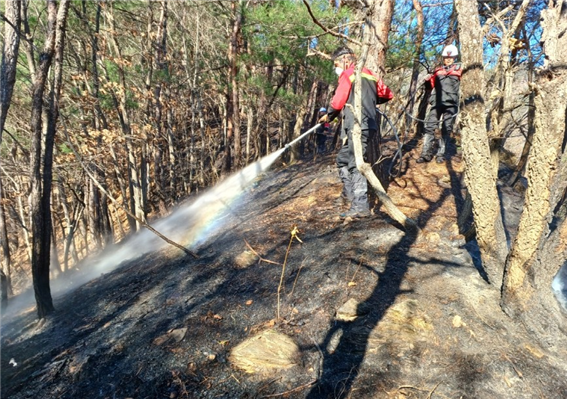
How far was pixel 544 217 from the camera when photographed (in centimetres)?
247

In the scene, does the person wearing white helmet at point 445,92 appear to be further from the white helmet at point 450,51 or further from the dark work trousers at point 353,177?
the dark work trousers at point 353,177

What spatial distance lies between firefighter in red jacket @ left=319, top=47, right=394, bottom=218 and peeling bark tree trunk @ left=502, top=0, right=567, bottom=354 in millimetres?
1954

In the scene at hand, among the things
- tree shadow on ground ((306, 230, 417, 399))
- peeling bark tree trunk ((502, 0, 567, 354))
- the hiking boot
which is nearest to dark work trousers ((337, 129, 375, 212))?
tree shadow on ground ((306, 230, 417, 399))

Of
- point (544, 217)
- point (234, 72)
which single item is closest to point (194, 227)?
point (234, 72)

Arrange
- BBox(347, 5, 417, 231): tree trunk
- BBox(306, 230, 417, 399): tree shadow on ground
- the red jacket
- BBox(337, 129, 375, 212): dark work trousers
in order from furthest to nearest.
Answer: BBox(337, 129, 375, 212): dark work trousers
the red jacket
BBox(347, 5, 417, 231): tree trunk
BBox(306, 230, 417, 399): tree shadow on ground

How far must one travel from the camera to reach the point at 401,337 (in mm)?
2557

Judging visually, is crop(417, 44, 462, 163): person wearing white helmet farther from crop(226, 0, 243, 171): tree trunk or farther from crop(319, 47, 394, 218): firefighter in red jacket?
crop(226, 0, 243, 171): tree trunk

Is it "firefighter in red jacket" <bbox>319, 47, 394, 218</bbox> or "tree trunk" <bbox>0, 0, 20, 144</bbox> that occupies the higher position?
"tree trunk" <bbox>0, 0, 20, 144</bbox>

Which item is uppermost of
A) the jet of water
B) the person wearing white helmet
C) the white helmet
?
Answer: the white helmet

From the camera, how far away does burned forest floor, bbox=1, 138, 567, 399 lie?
2283 mm

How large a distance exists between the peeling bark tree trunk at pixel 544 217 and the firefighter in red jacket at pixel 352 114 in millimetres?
1954

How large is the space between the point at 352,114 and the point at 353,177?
85 centimetres

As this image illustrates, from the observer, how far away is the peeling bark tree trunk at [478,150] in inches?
106

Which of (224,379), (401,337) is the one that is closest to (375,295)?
(401,337)
